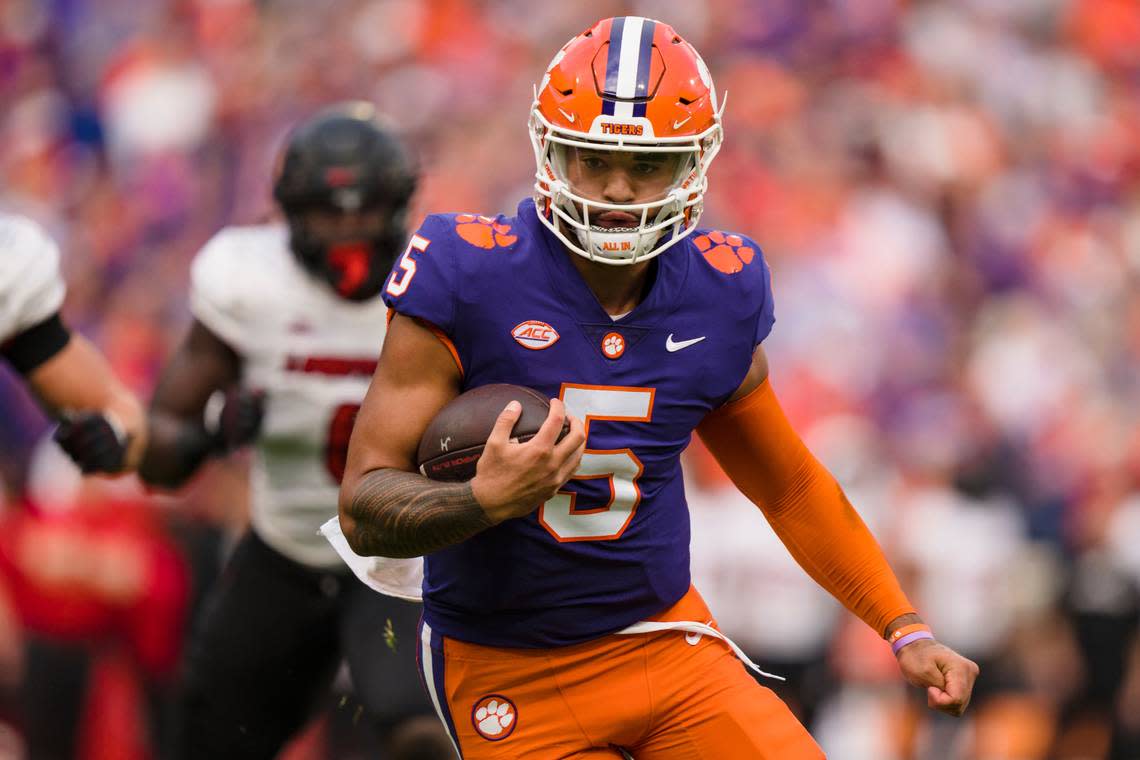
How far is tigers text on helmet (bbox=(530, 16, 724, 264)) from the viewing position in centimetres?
306

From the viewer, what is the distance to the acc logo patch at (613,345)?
3.12 metres

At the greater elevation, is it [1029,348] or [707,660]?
[707,660]

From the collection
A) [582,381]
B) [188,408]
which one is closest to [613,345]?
[582,381]

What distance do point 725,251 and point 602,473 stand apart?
49 cm

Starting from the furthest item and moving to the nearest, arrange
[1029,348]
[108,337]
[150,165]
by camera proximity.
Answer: [150,165] → [1029,348] → [108,337]

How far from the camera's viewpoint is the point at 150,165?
8.94 m

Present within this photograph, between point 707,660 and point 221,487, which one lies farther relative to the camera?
point 221,487

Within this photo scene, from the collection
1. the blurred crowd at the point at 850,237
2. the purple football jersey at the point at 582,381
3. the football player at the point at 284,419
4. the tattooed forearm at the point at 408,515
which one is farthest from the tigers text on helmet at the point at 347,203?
the blurred crowd at the point at 850,237

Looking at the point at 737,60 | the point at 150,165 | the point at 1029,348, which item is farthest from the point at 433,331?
the point at 737,60

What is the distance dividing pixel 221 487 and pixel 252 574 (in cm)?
201

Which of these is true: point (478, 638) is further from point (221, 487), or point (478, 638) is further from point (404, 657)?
point (221, 487)

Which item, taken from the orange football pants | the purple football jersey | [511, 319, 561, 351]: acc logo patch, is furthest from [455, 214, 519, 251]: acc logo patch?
the orange football pants

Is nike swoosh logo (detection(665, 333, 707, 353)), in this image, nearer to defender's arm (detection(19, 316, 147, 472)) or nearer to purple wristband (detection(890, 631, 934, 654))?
purple wristband (detection(890, 631, 934, 654))

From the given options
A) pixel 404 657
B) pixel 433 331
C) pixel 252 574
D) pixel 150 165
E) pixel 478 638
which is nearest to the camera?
pixel 433 331
